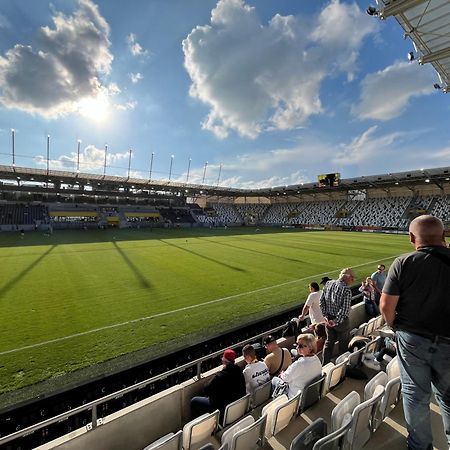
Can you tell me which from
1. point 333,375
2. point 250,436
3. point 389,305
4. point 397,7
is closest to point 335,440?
point 250,436

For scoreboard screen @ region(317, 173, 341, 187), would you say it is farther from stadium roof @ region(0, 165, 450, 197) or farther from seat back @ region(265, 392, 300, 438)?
seat back @ region(265, 392, 300, 438)

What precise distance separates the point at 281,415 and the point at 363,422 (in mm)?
902

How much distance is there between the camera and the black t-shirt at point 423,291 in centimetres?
213

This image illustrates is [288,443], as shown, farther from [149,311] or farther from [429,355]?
[149,311]

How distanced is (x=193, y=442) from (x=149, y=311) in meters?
7.06

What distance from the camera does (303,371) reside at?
12.0 ft

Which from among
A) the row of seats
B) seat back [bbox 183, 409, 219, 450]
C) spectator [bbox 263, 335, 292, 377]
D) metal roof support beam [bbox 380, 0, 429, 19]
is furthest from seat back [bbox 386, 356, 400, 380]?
metal roof support beam [bbox 380, 0, 429, 19]

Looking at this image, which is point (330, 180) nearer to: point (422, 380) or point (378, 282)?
point (378, 282)

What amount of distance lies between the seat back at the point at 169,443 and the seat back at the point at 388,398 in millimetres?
2397

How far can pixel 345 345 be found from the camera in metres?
5.58

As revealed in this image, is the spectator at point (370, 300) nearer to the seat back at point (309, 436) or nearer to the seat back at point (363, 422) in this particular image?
the seat back at point (363, 422)

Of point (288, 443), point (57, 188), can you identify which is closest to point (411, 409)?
point (288, 443)

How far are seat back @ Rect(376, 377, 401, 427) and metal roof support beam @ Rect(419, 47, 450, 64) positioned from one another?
1192 centimetres

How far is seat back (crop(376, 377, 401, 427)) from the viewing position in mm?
3281
